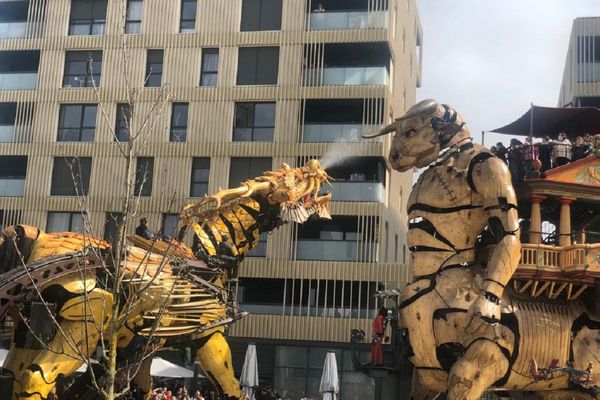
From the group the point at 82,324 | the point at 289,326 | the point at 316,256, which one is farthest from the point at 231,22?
the point at 82,324

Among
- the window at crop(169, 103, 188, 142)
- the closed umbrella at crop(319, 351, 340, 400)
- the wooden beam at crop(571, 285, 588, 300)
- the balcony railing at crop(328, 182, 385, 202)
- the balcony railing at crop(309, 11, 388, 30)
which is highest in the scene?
the balcony railing at crop(309, 11, 388, 30)

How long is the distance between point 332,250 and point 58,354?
19.1m

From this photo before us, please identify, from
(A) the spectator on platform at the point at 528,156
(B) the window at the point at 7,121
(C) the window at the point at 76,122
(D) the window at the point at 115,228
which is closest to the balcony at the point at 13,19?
(B) the window at the point at 7,121

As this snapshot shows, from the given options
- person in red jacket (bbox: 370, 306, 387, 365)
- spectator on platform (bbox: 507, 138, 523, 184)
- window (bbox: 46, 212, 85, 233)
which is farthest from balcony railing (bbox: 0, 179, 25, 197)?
spectator on platform (bbox: 507, 138, 523, 184)

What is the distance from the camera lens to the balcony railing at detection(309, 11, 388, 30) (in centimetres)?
2870

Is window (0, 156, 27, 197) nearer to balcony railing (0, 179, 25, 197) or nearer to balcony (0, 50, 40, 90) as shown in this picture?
balcony railing (0, 179, 25, 197)

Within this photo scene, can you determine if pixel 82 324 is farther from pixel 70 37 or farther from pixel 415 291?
pixel 70 37

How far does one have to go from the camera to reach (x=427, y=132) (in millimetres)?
8172

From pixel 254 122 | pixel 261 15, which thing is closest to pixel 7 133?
pixel 254 122

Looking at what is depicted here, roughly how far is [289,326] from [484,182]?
2004cm

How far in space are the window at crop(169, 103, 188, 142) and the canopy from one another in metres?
19.0

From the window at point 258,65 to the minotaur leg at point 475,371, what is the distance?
22831mm

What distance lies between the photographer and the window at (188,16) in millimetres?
30594

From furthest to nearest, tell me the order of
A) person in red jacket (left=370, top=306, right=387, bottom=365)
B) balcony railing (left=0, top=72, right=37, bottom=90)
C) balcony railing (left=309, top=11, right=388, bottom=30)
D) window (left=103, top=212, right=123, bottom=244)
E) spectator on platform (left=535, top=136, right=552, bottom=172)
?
balcony railing (left=0, top=72, right=37, bottom=90), balcony railing (left=309, top=11, right=388, bottom=30), person in red jacket (left=370, top=306, right=387, bottom=365), spectator on platform (left=535, top=136, right=552, bottom=172), window (left=103, top=212, right=123, bottom=244)
